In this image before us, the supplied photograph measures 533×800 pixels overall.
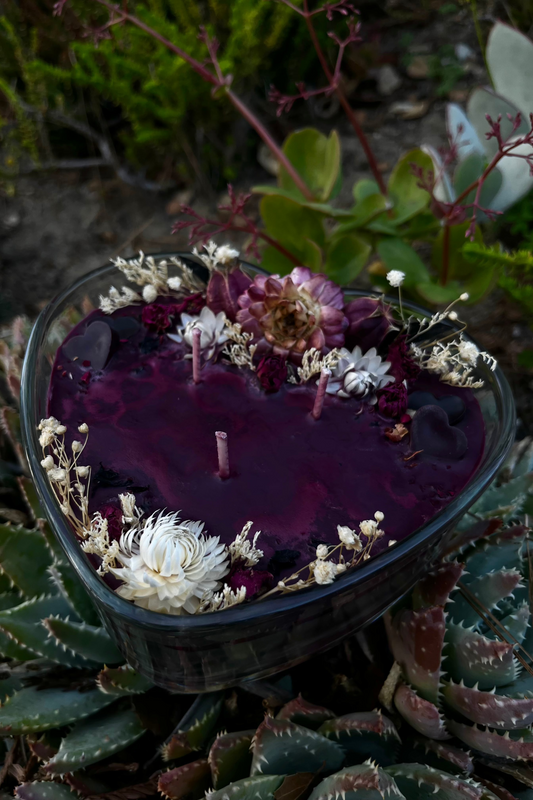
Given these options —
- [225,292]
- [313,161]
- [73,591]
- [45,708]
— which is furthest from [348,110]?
[45,708]

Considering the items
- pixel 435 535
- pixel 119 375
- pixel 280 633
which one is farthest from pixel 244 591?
pixel 119 375

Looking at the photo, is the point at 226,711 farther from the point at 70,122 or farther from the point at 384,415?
the point at 70,122

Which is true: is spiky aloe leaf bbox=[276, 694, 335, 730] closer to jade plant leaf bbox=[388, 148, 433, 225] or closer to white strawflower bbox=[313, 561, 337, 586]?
white strawflower bbox=[313, 561, 337, 586]

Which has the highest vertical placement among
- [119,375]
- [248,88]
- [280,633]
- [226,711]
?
[248,88]

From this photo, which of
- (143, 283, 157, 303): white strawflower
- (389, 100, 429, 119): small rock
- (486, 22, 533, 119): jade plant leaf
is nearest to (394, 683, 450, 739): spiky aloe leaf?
(143, 283, 157, 303): white strawflower

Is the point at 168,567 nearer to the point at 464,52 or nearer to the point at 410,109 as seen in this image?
the point at 410,109

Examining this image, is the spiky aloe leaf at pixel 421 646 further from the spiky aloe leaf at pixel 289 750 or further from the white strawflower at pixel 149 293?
the white strawflower at pixel 149 293
